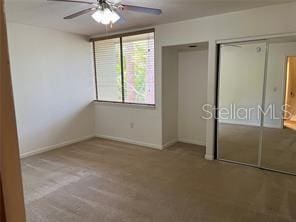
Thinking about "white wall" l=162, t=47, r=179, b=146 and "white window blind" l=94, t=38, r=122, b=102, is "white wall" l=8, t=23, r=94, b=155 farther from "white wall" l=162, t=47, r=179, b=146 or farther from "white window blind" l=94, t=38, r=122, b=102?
"white wall" l=162, t=47, r=179, b=146

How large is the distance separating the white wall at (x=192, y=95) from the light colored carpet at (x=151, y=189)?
71 centimetres

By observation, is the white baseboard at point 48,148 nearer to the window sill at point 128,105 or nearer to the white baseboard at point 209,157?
the window sill at point 128,105

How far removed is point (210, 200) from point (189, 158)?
1364 millimetres

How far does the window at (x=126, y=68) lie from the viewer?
455 cm

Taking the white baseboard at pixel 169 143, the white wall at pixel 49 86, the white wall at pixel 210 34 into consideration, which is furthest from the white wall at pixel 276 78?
the white wall at pixel 49 86

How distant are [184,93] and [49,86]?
277 centimetres

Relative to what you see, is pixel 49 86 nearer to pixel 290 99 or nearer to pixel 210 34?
pixel 210 34

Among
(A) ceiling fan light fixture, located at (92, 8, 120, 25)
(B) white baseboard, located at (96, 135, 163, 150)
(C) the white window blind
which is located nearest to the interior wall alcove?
(B) white baseboard, located at (96, 135, 163, 150)

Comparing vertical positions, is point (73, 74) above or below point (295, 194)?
above

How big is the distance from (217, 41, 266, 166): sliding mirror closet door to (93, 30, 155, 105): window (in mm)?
1407

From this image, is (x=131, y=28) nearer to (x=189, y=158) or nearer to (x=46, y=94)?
(x=46, y=94)

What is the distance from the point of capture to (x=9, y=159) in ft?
1.53

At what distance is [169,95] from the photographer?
461 centimetres

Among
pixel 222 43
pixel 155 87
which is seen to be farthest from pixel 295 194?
pixel 155 87
